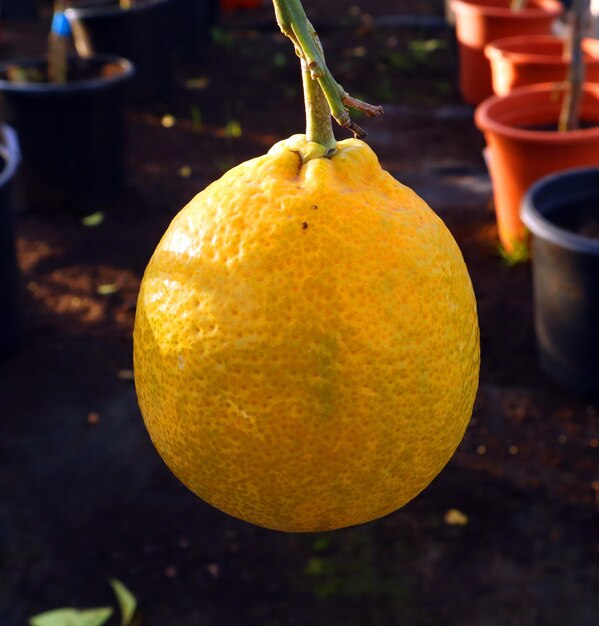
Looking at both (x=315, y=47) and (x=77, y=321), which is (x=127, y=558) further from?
(x=315, y=47)

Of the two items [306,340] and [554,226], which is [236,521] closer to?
[554,226]

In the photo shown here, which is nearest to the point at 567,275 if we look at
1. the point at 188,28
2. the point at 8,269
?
the point at 8,269

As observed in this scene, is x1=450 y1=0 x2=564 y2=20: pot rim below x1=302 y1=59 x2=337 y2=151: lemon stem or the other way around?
below

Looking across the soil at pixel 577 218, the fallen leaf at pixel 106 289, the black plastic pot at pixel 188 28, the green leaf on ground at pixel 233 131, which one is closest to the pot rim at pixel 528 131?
the soil at pixel 577 218

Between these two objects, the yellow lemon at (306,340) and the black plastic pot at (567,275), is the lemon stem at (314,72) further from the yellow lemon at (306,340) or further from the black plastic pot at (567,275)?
the black plastic pot at (567,275)

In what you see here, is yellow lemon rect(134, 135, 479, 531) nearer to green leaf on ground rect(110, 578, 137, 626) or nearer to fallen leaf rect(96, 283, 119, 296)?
green leaf on ground rect(110, 578, 137, 626)

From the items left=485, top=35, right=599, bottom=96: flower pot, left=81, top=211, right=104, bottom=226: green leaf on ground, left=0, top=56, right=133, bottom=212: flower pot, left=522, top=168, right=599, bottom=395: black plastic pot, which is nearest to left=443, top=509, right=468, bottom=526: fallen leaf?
left=522, top=168, right=599, bottom=395: black plastic pot
